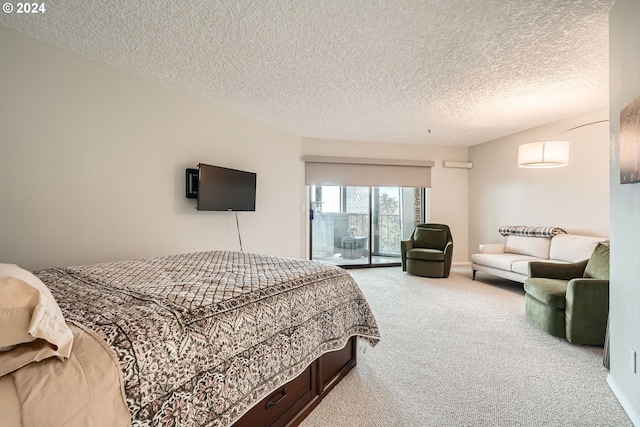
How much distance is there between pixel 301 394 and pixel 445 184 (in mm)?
5364

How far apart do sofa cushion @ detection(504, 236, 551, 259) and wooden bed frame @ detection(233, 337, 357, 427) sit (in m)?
3.77

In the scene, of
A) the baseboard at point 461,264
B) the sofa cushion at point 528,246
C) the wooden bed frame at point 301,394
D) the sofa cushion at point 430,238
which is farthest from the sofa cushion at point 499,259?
the wooden bed frame at point 301,394

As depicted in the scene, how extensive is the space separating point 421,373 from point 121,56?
3494 mm

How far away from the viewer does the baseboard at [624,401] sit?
1511 mm

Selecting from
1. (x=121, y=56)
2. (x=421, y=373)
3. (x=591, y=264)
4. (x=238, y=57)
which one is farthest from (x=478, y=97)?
(x=121, y=56)

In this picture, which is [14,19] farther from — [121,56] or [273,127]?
[273,127]

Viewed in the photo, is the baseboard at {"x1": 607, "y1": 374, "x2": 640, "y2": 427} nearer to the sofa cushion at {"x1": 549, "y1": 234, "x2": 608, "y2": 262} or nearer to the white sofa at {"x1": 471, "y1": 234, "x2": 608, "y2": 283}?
the white sofa at {"x1": 471, "y1": 234, "x2": 608, "y2": 283}

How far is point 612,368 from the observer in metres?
1.84

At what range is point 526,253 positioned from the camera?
14.6ft

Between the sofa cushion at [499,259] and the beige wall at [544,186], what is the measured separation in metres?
0.77

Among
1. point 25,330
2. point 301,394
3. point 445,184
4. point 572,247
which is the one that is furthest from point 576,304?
point 445,184

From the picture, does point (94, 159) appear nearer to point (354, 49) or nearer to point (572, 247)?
point (354, 49)

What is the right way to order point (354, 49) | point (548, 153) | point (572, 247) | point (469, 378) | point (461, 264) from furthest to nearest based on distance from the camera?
point (461, 264), point (572, 247), point (548, 153), point (354, 49), point (469, 378)

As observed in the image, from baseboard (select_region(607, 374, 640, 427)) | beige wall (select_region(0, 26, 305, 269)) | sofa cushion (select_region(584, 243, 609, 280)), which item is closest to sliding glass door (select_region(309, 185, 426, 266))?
beige wall (select_region(0, 26, 305, 269))
